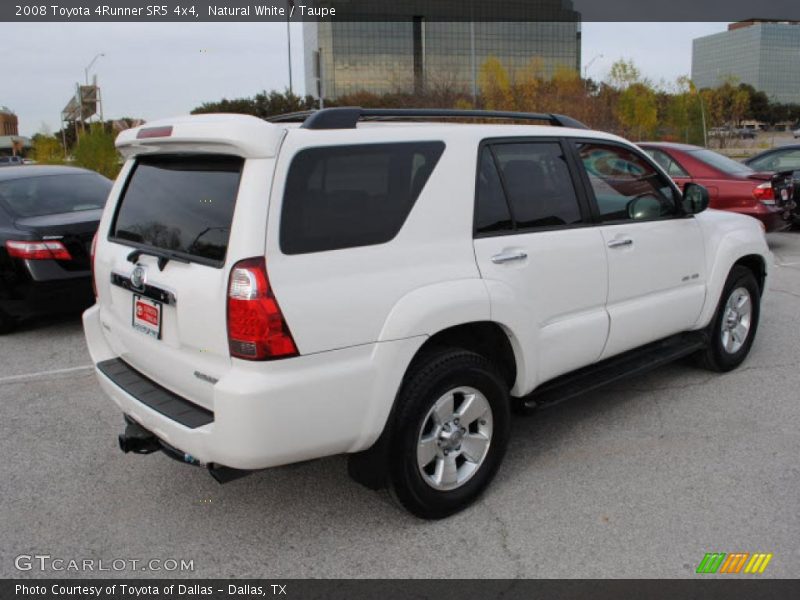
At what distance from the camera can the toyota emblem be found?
303 cm

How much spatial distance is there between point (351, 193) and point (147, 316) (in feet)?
3.54

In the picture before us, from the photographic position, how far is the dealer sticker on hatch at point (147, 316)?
9.75 feet

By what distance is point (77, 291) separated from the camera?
6.23 meters

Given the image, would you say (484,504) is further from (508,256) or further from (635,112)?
(635,112)

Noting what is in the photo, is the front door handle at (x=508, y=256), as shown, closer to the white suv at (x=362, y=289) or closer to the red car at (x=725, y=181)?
the white suv at (x=362, y=289)

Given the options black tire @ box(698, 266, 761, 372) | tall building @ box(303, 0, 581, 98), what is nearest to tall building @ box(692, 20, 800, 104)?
tall building @ box(303, 0, 581, 98)

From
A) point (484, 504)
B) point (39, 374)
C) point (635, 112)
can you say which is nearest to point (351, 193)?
point (484, 504)

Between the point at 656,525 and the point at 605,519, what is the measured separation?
220mm

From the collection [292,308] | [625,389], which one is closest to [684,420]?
[625,389]

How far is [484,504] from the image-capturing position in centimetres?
333

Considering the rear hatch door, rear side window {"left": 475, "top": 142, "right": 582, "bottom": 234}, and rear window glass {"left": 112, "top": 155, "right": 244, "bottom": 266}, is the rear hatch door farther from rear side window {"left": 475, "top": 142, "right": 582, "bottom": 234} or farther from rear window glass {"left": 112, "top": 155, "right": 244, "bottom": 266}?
rear side window {"left": 475, "top": 142, "right": 582, "bottom": 234}

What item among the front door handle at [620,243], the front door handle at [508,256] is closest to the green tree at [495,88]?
the front door handle at [620,243]

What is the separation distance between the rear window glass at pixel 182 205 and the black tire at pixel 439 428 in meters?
0.98

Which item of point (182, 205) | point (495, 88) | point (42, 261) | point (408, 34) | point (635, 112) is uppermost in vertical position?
point (408, 34)
